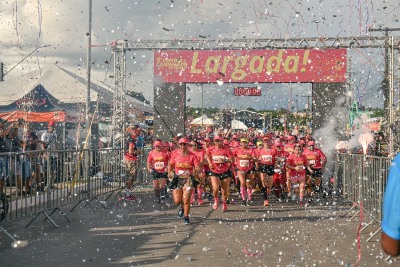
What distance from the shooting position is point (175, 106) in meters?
23.0

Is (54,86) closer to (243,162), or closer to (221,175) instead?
(243,162)

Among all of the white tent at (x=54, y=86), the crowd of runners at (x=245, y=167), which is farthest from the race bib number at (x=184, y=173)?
the white tent at (x=54, y=86)

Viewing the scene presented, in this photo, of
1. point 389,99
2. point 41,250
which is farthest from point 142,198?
point 389,99

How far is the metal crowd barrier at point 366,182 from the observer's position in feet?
30.4

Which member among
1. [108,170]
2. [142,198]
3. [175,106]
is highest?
[175,106]

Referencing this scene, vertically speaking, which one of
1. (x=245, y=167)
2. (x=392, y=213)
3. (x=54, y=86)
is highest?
(x=54, y=86)

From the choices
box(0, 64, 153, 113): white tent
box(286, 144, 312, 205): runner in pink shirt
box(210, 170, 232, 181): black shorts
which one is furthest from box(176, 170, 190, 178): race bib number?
box(0, 64, 153, 113): white tent

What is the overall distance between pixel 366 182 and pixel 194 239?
13.5 feet

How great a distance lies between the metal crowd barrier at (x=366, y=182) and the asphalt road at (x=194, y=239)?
37 centimetres

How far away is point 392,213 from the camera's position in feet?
7.76

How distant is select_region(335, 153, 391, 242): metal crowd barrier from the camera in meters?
9.28

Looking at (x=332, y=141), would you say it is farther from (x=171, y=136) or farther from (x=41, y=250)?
Answer: (x=41, y=250)

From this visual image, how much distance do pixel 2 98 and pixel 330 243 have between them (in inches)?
764

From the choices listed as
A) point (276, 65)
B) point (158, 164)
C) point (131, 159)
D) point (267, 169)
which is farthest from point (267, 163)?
point (276, 65)
